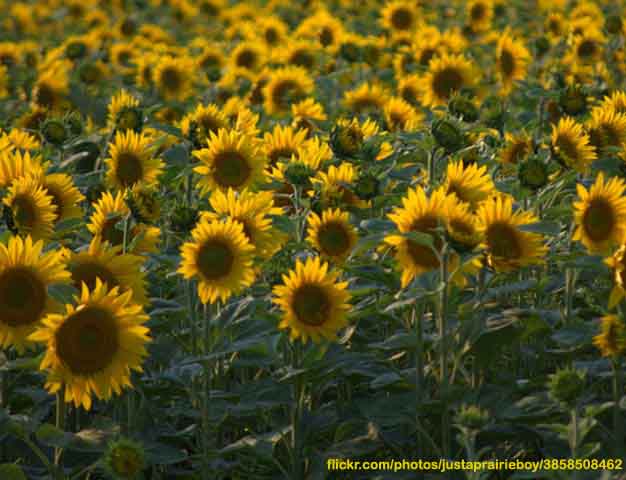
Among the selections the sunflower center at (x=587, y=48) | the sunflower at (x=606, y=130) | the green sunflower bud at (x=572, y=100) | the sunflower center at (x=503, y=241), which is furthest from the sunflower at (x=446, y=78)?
the sunflower center at (x=503, y=241)

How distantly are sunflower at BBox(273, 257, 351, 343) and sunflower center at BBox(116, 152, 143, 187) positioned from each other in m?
1.32

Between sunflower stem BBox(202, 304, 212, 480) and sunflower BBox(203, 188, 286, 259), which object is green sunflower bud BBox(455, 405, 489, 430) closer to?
sunflower stem BBox(202, 304, 212, 480)

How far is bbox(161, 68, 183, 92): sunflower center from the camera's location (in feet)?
24.9

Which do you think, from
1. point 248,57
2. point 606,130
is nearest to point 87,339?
point 606,130

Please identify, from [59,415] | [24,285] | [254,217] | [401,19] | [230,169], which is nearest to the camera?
[24,285]

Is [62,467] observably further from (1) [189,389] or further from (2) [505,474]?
(2) [505,474]

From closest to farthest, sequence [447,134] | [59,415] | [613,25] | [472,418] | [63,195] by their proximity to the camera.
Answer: [472,418], [59,415], [447,134], [63,195], [613,25]

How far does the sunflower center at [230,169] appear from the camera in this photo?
4.32 meters

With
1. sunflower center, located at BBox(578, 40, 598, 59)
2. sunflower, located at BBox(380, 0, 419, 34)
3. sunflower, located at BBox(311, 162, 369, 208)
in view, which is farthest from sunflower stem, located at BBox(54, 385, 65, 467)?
sunflower, located at BBox(380, 0, 419, 34)

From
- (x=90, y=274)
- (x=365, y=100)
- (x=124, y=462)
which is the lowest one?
(x=124, y=462)

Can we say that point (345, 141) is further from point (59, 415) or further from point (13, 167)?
point (59, 415)

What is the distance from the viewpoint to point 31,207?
3787mm

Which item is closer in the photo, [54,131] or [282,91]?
[54,131]

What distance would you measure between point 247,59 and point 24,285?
5012 mm
